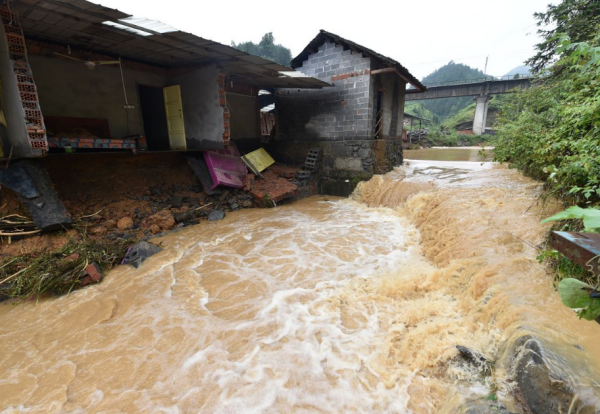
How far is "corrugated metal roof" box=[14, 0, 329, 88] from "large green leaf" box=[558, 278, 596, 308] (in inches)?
264

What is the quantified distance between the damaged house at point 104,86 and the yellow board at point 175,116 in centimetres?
3

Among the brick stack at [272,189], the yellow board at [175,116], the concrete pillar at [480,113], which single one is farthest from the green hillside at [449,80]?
the yellow board at [175,116]

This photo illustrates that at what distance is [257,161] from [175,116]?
10.3ft

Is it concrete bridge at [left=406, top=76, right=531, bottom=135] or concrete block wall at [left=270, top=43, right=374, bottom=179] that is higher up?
concrete bridge at [left=406, top=76, right=531, bottom=135]

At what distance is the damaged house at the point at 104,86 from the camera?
5.12 metres

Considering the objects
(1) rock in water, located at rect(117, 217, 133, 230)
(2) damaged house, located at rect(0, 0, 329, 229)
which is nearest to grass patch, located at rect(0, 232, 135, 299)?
(2) damaged house, located at rect(0, 0, 329, 229)

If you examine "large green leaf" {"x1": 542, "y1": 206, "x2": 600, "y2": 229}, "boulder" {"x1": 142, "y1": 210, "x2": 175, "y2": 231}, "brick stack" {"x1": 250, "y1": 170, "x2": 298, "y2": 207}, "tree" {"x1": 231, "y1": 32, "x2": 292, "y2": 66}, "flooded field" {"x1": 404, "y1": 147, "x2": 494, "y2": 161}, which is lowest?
"boulder" {"x1": 142, "y1": 210, "x2": 175, "y2": 231}

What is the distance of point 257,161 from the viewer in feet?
34.4

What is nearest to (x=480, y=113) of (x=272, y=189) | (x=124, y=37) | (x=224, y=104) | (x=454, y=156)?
(x=454, y=156)

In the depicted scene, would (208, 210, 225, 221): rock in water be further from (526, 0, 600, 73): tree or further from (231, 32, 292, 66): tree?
(231, 32, 292, 66): tree

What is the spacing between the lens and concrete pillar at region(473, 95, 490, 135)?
2792cm

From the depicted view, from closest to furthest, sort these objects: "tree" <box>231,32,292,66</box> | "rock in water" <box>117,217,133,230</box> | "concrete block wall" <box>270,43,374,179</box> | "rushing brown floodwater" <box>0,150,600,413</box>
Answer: "rushing brown floodwater" <box>0,150,600,413</box>
"rock in water" <box>117,217,133,230</box>
"concrete block wall" <box>270,43,374,179</box>
"tree" <box>231,32,292,66</box>

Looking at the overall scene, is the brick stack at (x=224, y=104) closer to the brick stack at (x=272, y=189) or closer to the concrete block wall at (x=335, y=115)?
the brick stack at (x=272, y=189)

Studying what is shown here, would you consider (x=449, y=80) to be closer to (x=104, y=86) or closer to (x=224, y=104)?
(x=224, y=104)
